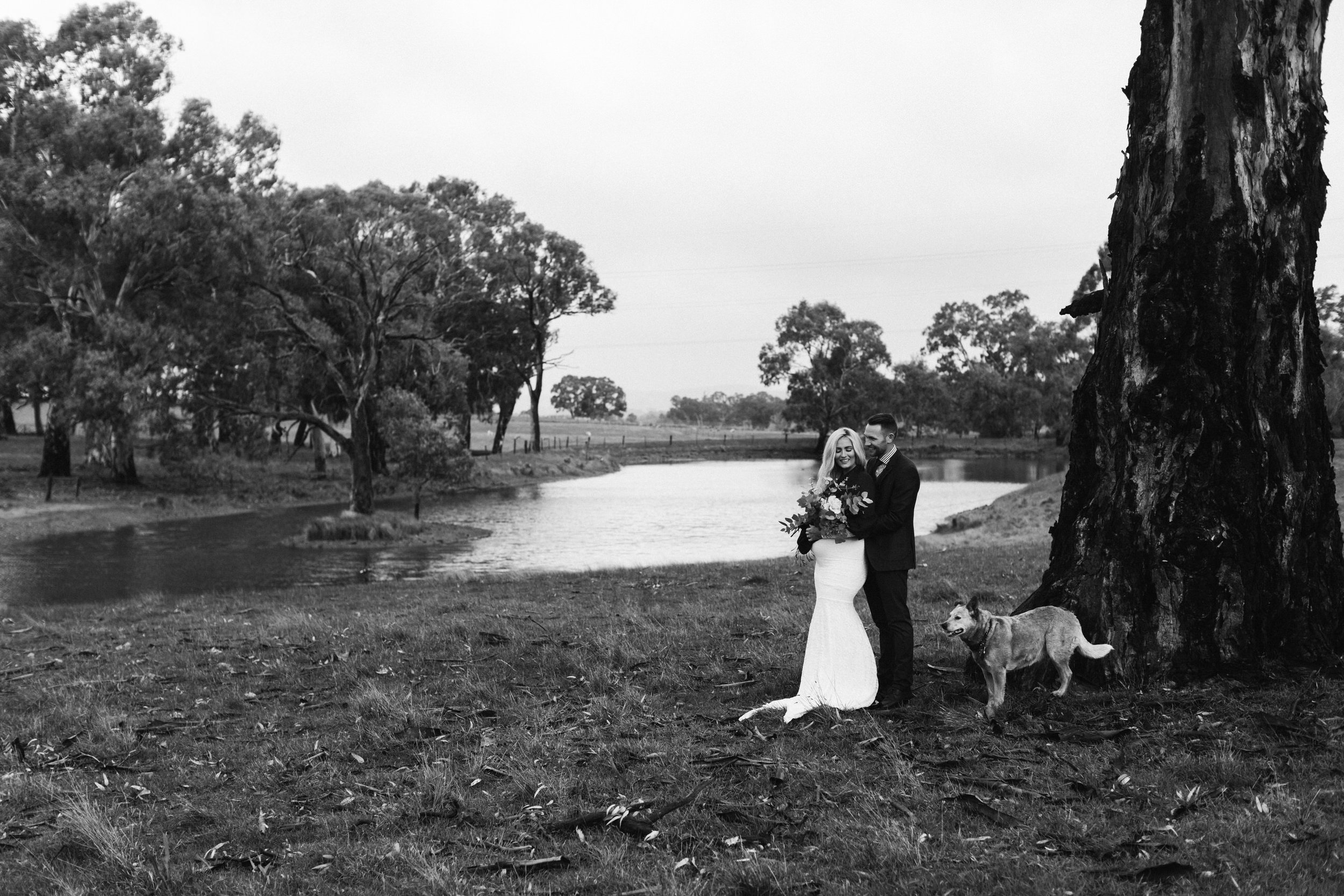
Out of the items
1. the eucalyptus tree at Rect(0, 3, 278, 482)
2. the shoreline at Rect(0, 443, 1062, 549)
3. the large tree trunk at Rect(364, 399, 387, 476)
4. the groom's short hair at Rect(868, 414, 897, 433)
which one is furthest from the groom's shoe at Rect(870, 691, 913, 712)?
the large tree trunk at Rect(364, 399, 387, 476)

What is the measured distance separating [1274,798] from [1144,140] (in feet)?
16.2

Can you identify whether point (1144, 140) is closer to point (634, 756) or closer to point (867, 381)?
point (634, 756)

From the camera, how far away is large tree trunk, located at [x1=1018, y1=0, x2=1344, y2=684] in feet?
26.0

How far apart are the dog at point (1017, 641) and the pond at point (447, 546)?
61.5ft

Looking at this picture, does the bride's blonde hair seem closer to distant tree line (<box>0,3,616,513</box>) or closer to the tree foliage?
distant tree line (<box>0,3,616,513</box>)

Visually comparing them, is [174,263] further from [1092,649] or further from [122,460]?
[1092,649]

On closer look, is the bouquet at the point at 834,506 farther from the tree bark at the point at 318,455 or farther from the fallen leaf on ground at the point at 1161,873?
the tree bark at the point at 318,455

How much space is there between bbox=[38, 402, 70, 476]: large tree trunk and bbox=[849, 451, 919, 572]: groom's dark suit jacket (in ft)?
145

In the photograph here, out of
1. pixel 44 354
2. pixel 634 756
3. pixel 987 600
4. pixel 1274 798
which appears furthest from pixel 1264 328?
pixel 44 354

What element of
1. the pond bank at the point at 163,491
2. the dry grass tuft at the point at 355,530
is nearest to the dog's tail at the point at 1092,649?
the dry grass tuft at the point at 355,530

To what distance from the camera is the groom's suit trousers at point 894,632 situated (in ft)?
27.5

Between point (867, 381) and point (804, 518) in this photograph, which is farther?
point (867, 381)

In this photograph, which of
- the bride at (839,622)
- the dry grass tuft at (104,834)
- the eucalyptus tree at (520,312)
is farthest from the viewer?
the eucalyptus tree at (520,312)

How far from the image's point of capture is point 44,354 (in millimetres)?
40344
